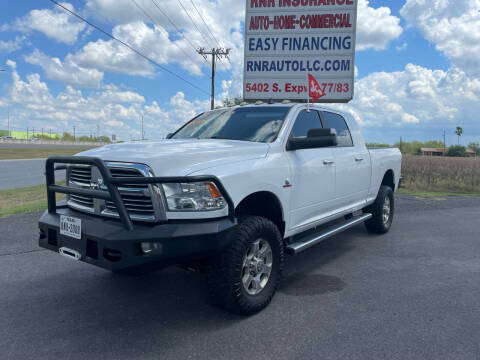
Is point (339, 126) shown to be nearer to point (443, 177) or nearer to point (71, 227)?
point (71, 227)

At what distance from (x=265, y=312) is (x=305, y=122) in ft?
7.21

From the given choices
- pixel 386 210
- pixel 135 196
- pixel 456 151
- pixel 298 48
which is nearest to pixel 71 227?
pixel 135 196

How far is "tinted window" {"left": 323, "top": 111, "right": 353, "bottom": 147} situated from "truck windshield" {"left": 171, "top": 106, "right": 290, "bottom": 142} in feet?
2.95

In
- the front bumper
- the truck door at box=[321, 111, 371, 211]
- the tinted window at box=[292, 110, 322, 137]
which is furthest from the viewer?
the truck door at box=[321, 111, 371, 211]

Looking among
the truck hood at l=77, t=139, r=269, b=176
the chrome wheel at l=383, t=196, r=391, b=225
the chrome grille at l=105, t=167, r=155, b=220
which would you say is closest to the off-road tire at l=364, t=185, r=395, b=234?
the chrome wheel at l=383, t=196, r=391, b=225

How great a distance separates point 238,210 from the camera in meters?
3.57

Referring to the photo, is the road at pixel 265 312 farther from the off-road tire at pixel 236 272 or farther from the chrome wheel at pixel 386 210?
the chrome wheel at pixel 386 210

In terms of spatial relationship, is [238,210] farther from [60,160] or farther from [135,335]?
[60,160]

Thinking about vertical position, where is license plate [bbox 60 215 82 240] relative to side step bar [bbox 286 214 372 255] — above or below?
above

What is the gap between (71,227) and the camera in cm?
321

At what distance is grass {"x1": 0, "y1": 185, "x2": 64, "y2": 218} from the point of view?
27.4ft

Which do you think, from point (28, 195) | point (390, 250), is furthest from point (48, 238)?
point (28, 195)

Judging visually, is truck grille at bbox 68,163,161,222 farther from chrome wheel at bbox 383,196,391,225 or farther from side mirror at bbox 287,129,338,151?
chrome wheel at bbox 383,196,391,225

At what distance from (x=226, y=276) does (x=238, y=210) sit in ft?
2.17
